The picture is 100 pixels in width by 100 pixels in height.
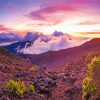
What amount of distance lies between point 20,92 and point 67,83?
28079 mm

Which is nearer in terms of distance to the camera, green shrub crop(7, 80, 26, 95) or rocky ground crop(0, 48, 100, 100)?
green shrub crop(7, 80, 26, 95)

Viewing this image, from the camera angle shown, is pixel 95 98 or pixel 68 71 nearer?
pixel 95 98

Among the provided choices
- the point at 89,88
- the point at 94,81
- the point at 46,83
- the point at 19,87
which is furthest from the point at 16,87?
the point at 94,81

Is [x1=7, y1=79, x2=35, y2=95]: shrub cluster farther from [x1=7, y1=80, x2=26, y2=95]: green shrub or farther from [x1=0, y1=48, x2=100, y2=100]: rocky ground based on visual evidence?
[x1=0, y1=48, x2=100, y2=100]: rocky ground

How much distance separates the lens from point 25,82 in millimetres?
119875

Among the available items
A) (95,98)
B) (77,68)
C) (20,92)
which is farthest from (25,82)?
(77,68)

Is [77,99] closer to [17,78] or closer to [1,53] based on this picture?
[17,78]

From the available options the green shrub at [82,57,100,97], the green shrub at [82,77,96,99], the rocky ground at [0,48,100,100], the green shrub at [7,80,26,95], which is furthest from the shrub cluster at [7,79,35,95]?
the green shrub at [82,57,100,97]

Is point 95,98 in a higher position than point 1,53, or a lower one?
lower

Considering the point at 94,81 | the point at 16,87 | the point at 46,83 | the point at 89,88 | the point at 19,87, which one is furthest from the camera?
the point at 46,83

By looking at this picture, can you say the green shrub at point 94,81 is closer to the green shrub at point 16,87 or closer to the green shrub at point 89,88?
the green shrub at point 89,88

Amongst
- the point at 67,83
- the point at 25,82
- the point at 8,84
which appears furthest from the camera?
the point at 67,83

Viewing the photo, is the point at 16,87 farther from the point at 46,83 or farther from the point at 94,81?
the point at 94,81

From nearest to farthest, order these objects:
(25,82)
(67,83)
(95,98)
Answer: (95,98) < (25,82) < (67,83)
